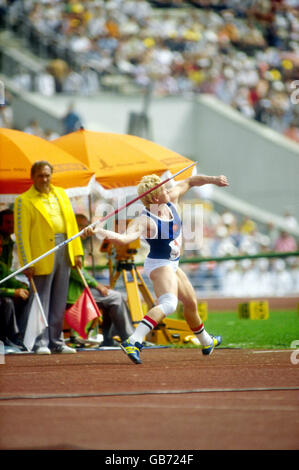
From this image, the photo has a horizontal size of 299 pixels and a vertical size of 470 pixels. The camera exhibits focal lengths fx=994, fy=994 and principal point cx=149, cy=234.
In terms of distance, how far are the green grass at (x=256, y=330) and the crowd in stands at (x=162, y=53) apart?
13099 mm

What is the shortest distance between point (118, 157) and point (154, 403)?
22.3 ft

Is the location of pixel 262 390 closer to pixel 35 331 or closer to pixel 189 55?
pixel 35 331

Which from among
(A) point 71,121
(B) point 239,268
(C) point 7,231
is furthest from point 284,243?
(C) point 7,231

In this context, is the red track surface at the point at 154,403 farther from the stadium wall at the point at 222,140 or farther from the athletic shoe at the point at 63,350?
the stadium wall at the point at 222,140

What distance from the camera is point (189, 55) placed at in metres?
31.9

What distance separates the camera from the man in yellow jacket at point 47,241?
37.0 feet

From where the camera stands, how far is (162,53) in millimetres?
31344

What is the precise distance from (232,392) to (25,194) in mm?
4728

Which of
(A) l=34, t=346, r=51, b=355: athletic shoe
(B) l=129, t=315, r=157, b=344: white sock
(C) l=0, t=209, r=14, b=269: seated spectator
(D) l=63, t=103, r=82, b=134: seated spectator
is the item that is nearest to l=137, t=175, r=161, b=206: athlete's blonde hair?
(B) l=129, t=315, r=157, b=344: white sock

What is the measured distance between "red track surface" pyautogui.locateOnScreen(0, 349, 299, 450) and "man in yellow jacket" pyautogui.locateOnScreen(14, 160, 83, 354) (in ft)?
3.32

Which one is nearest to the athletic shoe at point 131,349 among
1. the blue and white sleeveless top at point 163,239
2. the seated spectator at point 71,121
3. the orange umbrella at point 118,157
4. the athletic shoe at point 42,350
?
the blue and white sleeveless top at point 163,239

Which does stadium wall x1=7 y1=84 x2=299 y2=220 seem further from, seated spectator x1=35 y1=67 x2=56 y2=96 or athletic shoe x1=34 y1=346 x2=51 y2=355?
athletic shoe x1=34 y1=346 x2=51 y2=355

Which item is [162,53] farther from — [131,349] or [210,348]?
[131,349]
